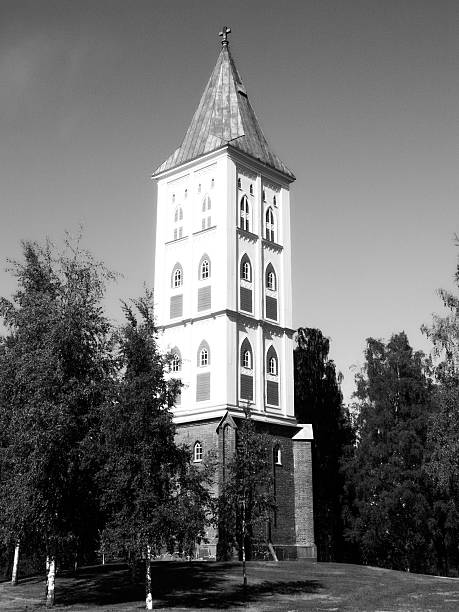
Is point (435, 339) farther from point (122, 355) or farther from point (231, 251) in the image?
point (231, 251)

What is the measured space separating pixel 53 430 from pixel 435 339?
18.8 meters

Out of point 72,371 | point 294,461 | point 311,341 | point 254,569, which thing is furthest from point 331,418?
point 72,371

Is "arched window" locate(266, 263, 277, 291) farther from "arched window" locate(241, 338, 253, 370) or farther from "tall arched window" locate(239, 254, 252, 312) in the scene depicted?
"arched window" locate(241, 338, 253, 370)

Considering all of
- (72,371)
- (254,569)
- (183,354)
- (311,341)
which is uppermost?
(311,341)

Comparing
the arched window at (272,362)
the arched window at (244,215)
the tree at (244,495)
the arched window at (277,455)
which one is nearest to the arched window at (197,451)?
the arched window at (277,455)

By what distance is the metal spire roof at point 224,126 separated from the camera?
58.6 meters

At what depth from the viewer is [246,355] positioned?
178 ft

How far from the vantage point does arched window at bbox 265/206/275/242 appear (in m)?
58.8

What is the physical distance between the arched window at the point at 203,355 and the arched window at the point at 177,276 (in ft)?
17.8

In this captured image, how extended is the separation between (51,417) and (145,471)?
4343mm

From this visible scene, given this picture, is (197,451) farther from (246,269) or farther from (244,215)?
(244,215)

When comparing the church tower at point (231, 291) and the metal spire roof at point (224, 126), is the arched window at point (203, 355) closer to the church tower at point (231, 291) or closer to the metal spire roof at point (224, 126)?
the church tower at point (231, 291)

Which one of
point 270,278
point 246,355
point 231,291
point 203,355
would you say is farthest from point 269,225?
point 203,355

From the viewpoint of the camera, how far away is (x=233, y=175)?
56.9 meters
